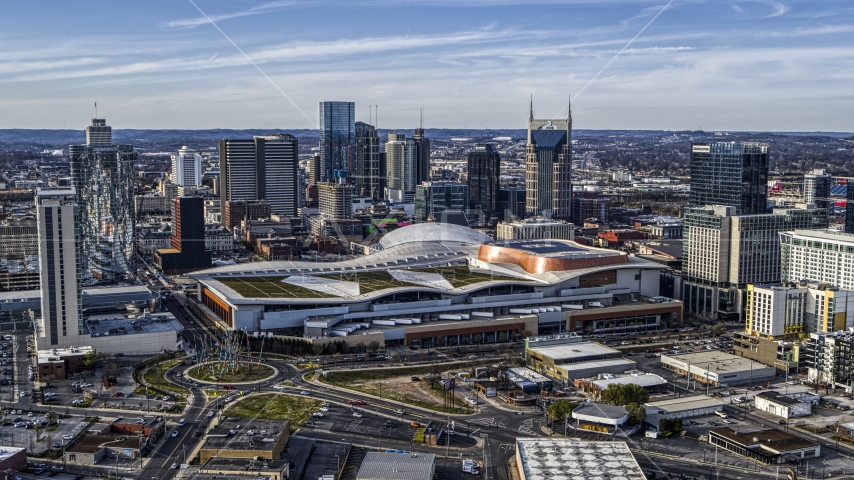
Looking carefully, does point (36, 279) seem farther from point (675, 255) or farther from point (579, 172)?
point (579, 172)

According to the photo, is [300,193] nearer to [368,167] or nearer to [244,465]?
[368,167]

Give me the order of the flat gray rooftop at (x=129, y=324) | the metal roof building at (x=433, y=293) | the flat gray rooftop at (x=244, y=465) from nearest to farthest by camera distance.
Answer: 1. the flat gray rooftop at (x=244, y=465)
2. the flat gray rooftop at (x=129, y=324)
3. the metal roof building at (x=433, y=293)

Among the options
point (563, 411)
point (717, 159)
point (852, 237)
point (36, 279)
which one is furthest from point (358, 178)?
point (563, 411)

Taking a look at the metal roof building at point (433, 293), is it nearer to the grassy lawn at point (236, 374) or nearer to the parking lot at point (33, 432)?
the grassy lawn at point (236, 374)

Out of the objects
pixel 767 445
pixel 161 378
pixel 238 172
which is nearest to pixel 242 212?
pixel 238 172

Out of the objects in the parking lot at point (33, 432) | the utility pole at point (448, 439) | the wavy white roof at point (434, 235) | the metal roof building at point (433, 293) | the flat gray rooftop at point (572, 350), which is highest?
the wavy white roof at point (434, 235)

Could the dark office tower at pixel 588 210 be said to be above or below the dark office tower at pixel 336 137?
below

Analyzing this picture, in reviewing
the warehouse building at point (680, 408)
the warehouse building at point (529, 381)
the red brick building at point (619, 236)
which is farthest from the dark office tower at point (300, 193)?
the warehouse building at point (680, 408)
